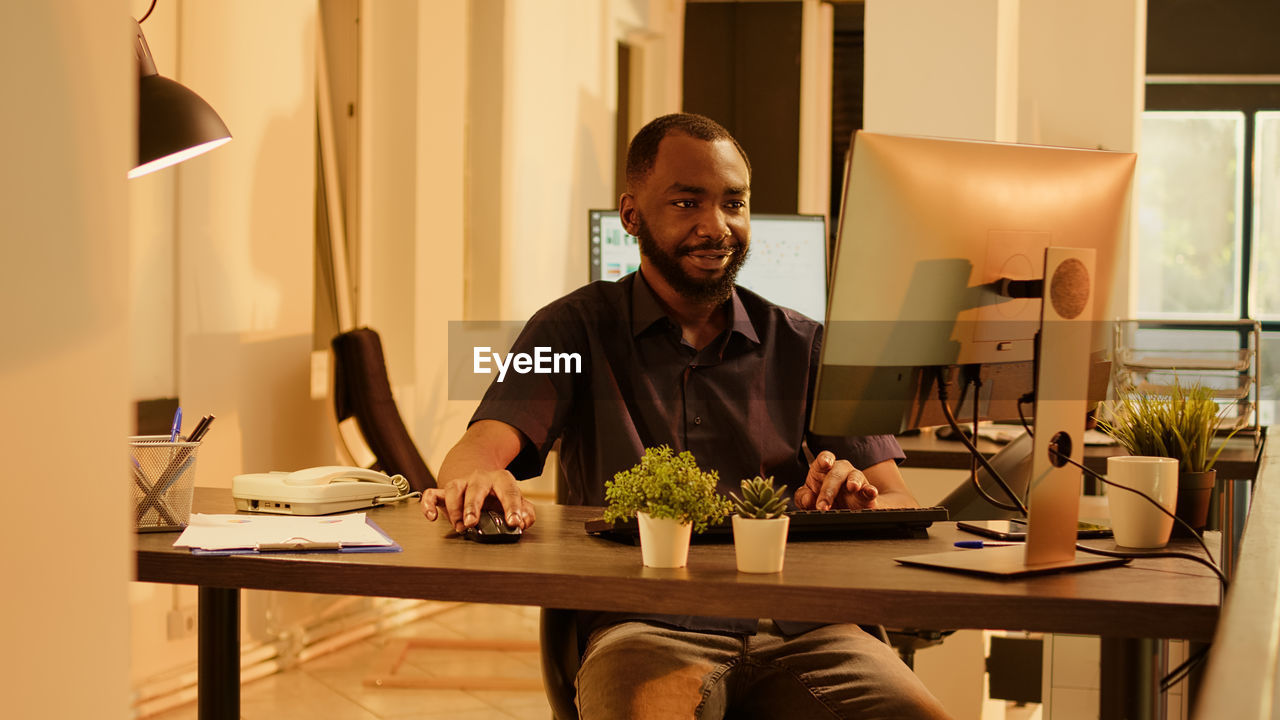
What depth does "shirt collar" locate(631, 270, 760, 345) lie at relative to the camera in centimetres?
191

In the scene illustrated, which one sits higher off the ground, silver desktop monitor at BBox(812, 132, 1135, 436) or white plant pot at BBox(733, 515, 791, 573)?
silver desktop monitor at BBox(812, 132, 1135, 436)

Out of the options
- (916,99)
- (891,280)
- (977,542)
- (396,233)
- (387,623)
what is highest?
(916,99)

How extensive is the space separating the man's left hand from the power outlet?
232 cm

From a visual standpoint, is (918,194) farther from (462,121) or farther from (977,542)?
(462,121)

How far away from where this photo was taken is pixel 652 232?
1.96 meters

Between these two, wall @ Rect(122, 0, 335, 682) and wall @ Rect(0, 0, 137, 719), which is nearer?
wall @ Rect(0, 0, 137, 719)

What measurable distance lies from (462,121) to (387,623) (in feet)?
6.46

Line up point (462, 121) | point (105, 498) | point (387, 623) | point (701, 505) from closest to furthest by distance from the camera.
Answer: point (105, 498), point (701, 505), point (387, 623), point (462, 121)

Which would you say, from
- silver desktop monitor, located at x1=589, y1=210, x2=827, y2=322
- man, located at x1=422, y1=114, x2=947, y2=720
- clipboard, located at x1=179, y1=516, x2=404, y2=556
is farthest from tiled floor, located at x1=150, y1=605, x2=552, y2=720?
clipboard, located at x1=179, y1=516, x2=404, y2=556

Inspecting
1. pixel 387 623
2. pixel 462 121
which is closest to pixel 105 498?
pixel 387 623

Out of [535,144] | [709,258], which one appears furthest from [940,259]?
[535,144]

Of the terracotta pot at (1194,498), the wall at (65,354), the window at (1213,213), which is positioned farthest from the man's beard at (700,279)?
the window at (1213,213)

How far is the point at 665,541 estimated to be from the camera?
49.8 inches

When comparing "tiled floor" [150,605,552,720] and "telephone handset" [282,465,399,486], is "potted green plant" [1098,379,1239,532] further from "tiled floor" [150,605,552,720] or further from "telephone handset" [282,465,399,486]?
"tiled floor" [150,605,552,720]
